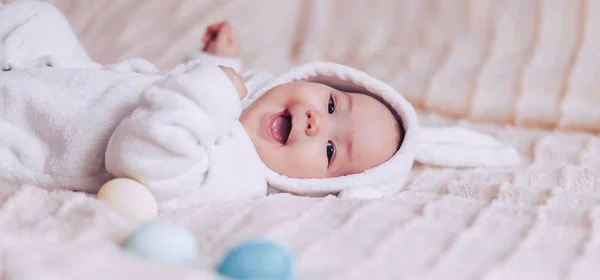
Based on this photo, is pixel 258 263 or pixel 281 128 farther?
pixel 281 128

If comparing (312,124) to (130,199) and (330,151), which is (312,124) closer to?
(330,151)

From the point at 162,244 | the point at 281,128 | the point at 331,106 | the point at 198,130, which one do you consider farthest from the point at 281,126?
the point at 162,244

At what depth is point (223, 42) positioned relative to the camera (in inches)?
57.7

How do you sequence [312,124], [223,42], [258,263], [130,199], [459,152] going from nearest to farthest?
[258,263] → [130,199] → [312,124] → [459,152] → [223,42]

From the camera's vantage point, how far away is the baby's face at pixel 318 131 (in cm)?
112

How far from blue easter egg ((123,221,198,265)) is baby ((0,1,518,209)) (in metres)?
0.23

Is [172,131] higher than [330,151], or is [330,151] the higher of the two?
[172,131]

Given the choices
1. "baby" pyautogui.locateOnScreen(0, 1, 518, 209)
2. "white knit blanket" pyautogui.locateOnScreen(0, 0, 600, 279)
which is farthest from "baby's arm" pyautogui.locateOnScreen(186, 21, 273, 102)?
"white knit blanket" pyautogui.locateOnScreen(0, 0, 600, 279)

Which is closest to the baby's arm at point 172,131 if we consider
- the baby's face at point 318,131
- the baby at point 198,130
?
the baby at point 198,130

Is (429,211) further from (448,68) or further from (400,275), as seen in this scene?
(448,68)

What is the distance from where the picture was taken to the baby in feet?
2.98

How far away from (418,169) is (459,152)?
0.08 meters

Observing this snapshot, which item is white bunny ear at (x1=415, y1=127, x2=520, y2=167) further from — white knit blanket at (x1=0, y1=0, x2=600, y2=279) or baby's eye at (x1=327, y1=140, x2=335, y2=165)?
baby's eye at (x1=327, y1=140, x2=335, y2=165)

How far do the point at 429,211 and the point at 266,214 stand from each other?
0.67 ft
